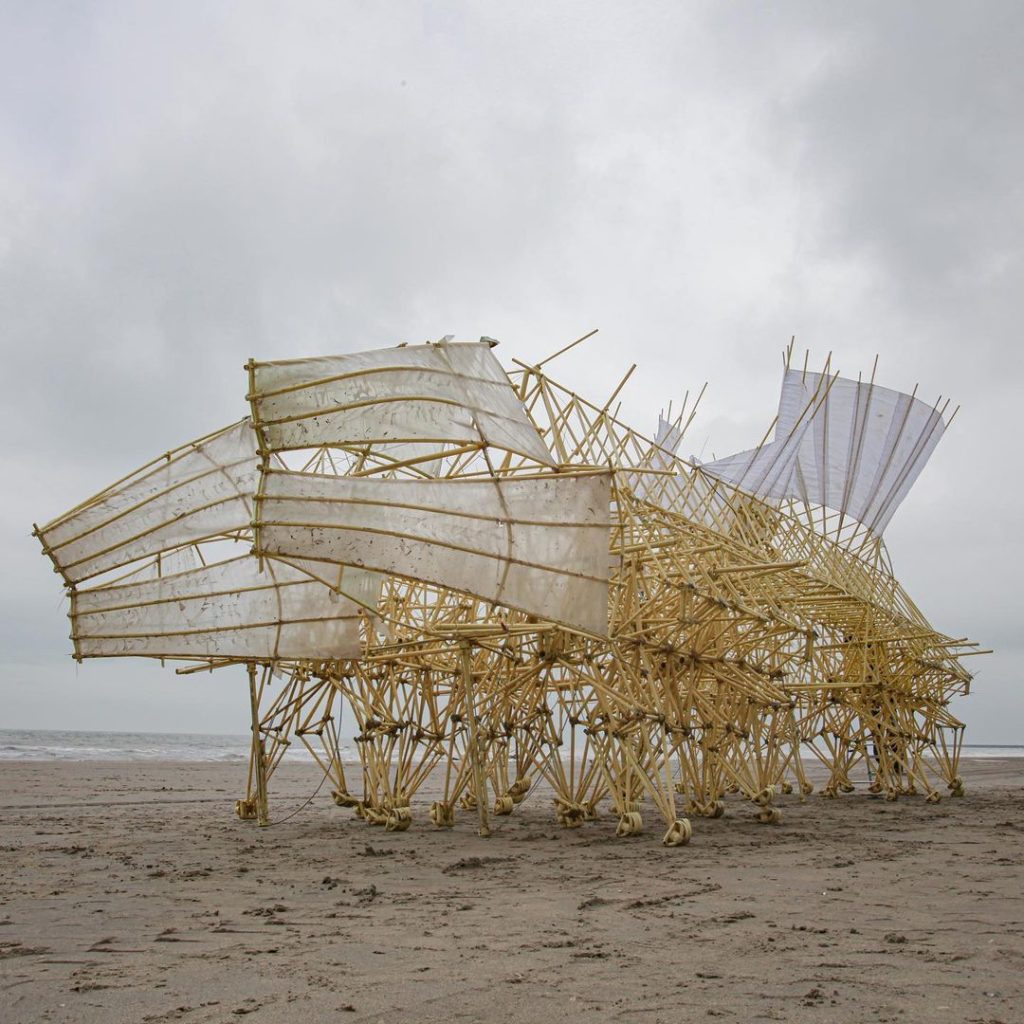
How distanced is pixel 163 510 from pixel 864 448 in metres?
17.3

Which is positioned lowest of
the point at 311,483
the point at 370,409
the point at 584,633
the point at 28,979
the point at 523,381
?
the point at 28,979

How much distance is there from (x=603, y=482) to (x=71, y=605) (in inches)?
338

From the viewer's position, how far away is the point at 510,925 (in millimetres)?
8391

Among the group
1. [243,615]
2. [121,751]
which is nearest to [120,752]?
[121,751]

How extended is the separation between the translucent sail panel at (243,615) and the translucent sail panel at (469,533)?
4993 mm

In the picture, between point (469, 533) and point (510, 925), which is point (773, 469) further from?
point (510, 925)

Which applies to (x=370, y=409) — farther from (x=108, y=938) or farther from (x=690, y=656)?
(x=690, y=656)

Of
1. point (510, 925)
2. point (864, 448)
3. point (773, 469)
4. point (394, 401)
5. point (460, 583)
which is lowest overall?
point (510, 925)

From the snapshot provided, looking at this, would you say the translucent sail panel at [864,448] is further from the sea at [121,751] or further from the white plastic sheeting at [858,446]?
the sea at [121,751]

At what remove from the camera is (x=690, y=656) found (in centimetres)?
1639

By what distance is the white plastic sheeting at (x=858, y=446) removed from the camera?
81.1 ft

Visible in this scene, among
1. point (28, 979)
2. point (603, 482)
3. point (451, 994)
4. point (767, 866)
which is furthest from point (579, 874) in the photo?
point (28, 979)

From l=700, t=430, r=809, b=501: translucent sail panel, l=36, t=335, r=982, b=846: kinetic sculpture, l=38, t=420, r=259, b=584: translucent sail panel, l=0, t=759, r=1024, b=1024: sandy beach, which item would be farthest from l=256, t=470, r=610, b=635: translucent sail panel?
l=700, t=430, r=809, b=501: translucent sail panel

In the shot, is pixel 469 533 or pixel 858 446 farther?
pixel 858 446
